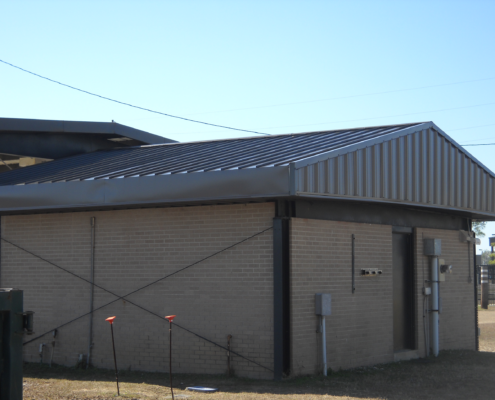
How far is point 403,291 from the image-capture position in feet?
47.4

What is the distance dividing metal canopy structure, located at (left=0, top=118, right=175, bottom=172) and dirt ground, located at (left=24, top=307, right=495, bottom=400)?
5.90 metres

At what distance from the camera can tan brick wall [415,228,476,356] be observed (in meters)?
14.6

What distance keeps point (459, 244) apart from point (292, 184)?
26.0 ft

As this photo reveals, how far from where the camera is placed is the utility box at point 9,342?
651 cm

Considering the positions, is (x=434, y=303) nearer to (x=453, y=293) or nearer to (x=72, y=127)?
(x=453, y=293)

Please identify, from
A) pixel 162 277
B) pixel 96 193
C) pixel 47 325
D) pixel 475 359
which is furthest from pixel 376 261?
pixel 47 325

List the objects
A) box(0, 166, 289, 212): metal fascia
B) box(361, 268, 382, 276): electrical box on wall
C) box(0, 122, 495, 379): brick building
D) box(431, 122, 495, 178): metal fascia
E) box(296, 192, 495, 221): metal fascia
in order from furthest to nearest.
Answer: box(431, 122, 495, 178): metal fascia
box(361, 268, 382, 276): electrical box on wall
box(0, 122, 495, 379): brick building
box(296, 192, 495, 221): metal fascia
box(0, 166, 289, 212): metal fascia

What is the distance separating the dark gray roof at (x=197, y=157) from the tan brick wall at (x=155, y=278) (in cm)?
77

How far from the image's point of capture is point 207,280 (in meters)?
11.5

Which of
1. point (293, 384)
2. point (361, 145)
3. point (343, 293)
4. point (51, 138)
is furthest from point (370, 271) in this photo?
point (51, 138)

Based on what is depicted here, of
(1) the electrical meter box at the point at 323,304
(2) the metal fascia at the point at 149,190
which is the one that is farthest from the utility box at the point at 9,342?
(1) the electrical meter box at the point at 323,304

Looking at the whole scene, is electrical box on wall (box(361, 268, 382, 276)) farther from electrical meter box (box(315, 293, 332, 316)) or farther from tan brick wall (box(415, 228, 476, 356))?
tan brick wall (box(415, 228, 476, 356))

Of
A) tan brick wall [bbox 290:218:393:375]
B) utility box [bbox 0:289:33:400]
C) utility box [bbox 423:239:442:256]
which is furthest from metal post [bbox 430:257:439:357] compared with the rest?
utility box [bbox 0:289:33:400]

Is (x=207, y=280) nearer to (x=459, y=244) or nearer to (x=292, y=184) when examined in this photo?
(x=292, y=184)
